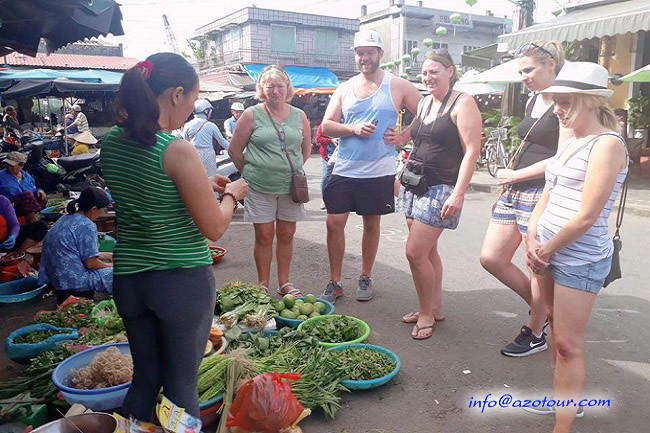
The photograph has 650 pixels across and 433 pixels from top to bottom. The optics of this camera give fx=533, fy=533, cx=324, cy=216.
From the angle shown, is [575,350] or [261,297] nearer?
[575,350]

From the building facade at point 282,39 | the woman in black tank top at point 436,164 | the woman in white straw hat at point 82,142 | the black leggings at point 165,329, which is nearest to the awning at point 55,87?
the woman in white straw hat at point 82,142

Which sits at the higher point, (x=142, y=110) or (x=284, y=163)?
(x=142, y=110)

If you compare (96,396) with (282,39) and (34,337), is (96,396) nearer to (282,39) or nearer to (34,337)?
(34,337)

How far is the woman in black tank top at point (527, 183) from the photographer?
11.5 ft

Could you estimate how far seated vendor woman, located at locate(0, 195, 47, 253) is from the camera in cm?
627

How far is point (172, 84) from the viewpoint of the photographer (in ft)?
7.09

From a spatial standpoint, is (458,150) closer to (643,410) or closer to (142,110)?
(643,410)

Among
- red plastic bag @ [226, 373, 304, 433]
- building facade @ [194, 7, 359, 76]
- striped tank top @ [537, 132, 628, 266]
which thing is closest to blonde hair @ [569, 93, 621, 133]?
striped tank top @ [537, 132, 628, 266]

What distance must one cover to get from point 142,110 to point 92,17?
325 centimetres

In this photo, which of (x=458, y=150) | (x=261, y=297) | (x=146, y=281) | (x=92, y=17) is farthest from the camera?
(x=92, y=17)

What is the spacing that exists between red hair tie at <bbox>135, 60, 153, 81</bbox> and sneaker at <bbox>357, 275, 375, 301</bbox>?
3.35 meters

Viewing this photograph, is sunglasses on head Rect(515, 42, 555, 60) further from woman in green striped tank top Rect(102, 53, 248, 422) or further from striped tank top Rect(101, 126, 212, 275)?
striped tank top Rect(101, 126, 212, 275)

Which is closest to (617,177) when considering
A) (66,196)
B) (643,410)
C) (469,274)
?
(643,410)

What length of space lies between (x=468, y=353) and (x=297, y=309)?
136 centimetres
